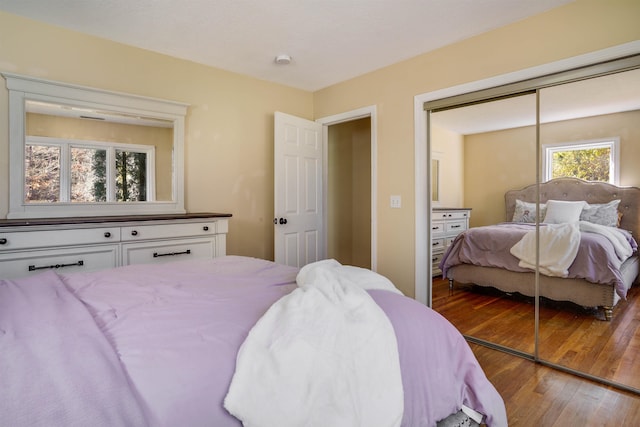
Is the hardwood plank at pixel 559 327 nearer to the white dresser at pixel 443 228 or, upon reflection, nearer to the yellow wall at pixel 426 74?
the white dresser at pixel 443 228

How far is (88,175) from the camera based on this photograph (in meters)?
2.67

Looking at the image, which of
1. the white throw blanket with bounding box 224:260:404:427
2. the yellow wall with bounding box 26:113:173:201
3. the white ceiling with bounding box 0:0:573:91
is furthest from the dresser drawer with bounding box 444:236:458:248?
the yellow wall with bounding box 26:113:173:201

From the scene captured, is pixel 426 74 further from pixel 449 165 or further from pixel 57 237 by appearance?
pixel 57 237

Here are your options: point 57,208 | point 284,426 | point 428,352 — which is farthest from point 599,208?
point 57,208

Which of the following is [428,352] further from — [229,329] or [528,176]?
[528,176]

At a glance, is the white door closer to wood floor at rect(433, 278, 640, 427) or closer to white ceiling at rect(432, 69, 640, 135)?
white ceiling at rect(432, 69, 640, 135)

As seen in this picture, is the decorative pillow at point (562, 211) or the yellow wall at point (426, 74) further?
the decorative pillow at point (562, 211)

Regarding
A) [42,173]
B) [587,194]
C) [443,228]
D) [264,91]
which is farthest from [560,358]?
[42,173]

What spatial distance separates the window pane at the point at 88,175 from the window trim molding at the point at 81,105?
65 millimetres

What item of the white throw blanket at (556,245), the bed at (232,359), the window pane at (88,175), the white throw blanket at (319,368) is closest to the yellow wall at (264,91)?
the window pane at (88,175)

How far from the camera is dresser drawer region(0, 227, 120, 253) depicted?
6.69ft

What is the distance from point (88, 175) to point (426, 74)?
2.93 metres

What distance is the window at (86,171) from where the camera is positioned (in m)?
2.49

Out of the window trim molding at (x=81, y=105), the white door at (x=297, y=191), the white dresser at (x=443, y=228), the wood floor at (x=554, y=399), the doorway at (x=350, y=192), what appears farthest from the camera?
the doorway at (x=350, y=192)
